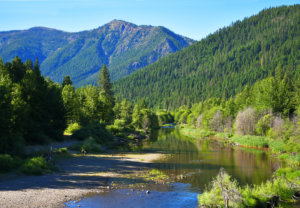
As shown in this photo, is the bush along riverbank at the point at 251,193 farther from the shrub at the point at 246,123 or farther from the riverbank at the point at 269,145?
the shrub at the point at 246,123

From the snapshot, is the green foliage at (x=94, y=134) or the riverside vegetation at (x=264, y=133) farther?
the green foliage at (x=94, y=134)

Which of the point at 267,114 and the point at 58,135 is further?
the point at 267,114

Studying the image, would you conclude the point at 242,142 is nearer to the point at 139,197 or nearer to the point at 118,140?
the point at 118,140

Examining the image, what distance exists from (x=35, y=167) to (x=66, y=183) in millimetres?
5078

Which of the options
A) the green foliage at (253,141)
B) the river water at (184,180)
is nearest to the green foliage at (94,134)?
the river water at (184,180)

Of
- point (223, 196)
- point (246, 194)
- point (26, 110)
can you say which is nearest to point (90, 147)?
point (26, 110)

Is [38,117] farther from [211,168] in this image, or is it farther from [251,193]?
[251,193]

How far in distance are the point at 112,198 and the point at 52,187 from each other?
6.39 metres

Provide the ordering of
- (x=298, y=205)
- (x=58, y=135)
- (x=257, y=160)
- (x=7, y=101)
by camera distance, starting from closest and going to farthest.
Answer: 1. (x=298, y=205)
2. (x=7, y=101)
3. (x=257, y=160)
4. (x=58, y=135)

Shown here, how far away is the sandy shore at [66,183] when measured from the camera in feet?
74.1

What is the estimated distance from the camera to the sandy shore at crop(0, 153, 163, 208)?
22.6 m

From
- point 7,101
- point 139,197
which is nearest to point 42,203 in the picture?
point 139,197

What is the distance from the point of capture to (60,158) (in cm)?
4281

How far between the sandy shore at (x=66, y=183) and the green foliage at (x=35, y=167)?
1.11 metres
